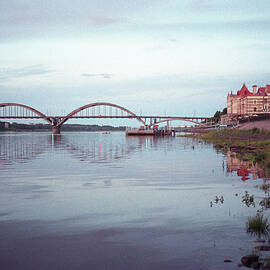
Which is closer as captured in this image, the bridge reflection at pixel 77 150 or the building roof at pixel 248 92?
the bridge reflection at pixel 77 150

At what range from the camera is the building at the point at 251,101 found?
16071 centimetres

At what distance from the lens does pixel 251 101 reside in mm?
162500

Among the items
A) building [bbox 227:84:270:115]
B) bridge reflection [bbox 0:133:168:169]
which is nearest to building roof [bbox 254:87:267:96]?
building [bbox 227:84:270:115]

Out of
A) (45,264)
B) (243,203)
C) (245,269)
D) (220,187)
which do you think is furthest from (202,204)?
(45,264)

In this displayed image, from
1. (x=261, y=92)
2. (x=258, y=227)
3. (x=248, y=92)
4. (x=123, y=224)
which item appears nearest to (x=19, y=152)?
(x=123, y=224)

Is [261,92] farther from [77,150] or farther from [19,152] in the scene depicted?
[19,152]

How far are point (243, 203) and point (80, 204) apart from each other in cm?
456

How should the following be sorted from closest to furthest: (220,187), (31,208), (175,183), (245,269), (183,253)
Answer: (245,269) < (183,253) < (31,208) < (220,187) < (175,183)

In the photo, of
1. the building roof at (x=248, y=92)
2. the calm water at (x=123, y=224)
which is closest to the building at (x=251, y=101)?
the building roof at (x=248, y=92)

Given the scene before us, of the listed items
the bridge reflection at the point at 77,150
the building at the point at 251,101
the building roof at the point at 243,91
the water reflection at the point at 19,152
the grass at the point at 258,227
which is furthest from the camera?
the building roof at the point at 243,91

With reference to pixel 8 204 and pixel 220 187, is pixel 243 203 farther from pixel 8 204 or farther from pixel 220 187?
pixel 8 204

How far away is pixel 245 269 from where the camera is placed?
6035mm

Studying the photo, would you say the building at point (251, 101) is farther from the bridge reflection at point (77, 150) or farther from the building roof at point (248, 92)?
the bridge reflection at point (77, 150)

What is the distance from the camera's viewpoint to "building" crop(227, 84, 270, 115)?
6327 inches
